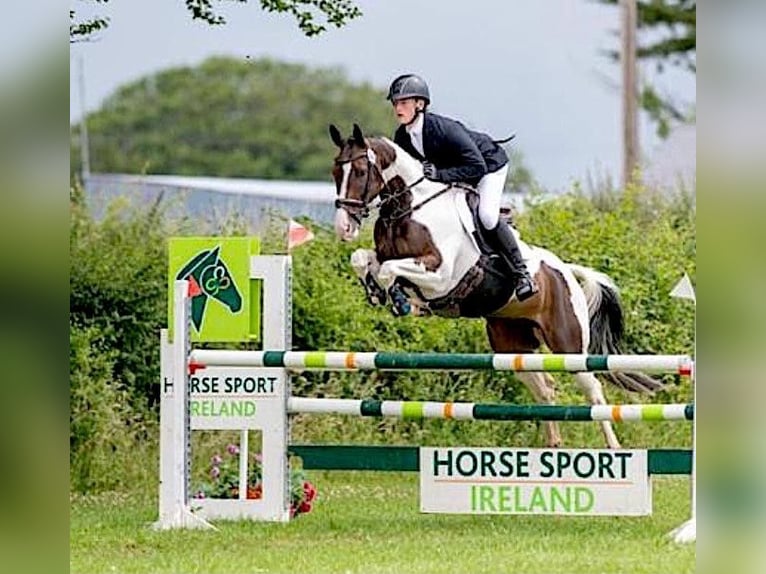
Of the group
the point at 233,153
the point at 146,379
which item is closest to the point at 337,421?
the point at 146,379

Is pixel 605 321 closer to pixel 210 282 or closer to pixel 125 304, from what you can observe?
pixel 210 282

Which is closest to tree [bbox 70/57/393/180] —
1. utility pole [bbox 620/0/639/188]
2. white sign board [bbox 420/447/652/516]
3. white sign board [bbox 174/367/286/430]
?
utility pole [bbox 620/0/639/188]

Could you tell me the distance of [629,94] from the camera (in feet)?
30.7

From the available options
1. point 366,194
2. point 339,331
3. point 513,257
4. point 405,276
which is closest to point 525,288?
point 513,257

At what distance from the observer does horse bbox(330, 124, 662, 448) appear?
4.93 meters

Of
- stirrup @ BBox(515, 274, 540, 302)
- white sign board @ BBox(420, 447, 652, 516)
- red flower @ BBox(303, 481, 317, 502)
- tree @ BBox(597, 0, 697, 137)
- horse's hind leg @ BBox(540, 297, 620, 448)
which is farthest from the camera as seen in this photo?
tree @ BBox(597, 0, 697, 137)

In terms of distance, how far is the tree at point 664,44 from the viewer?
12023 millimetres

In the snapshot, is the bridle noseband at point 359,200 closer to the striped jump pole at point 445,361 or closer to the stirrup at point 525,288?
the striped jump pole at point 445,361

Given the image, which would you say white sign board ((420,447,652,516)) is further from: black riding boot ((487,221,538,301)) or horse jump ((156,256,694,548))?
black riding boot ((487,221,538,301))

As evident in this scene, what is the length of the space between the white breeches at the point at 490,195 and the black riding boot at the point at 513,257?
0.05 metres

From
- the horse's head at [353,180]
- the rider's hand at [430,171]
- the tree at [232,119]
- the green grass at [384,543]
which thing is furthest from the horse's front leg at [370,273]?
the tree at [232,119]

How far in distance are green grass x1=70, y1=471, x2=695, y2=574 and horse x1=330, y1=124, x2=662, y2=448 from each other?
1.98 ft
